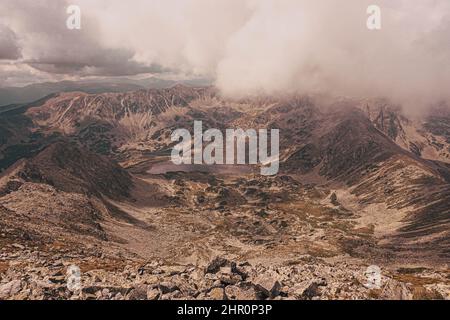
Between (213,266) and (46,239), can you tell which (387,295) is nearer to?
(213,266)

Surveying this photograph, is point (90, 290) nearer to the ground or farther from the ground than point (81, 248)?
farther from the ground
